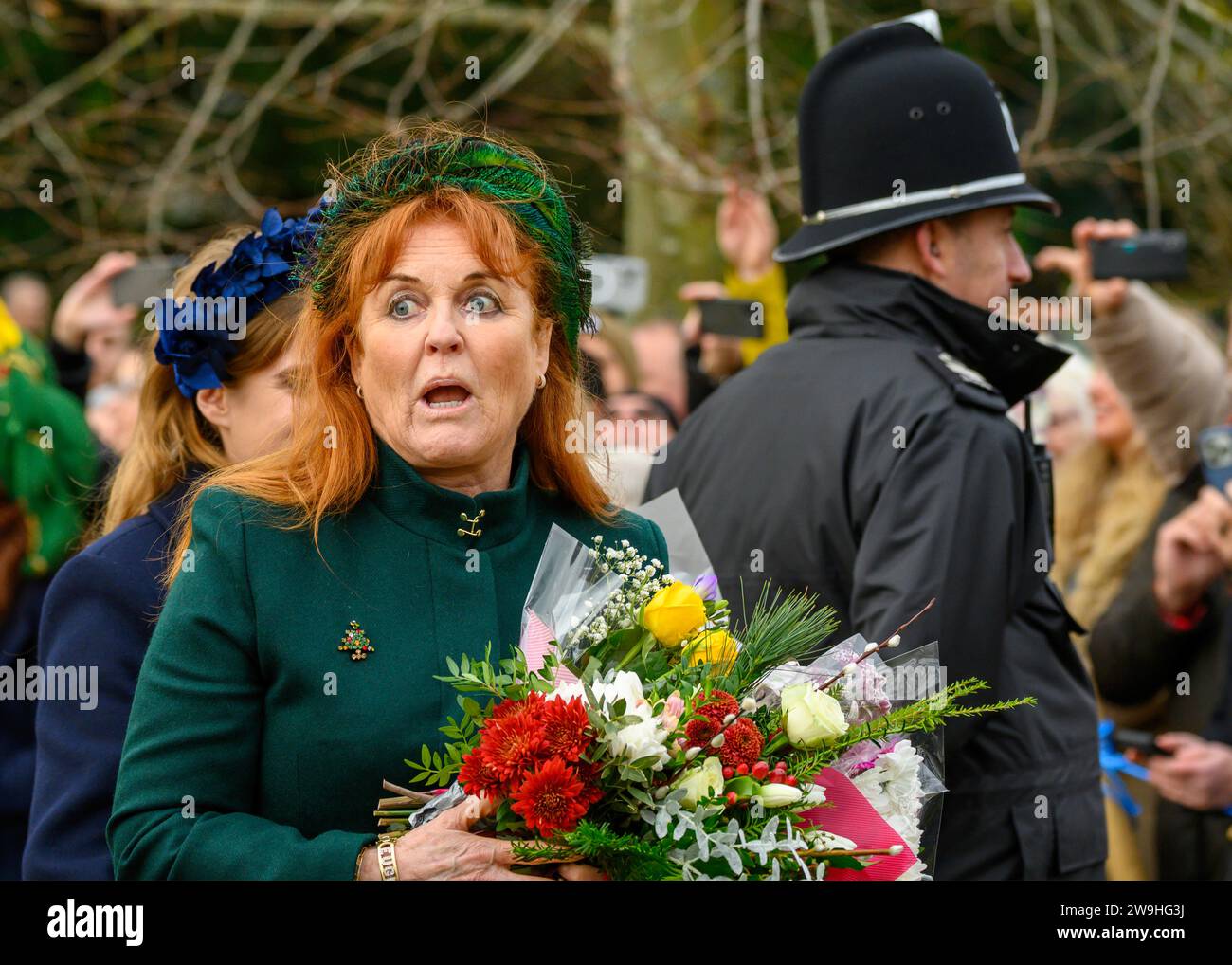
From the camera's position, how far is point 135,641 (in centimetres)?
274

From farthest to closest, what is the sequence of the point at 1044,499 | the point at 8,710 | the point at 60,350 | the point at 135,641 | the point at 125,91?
the point at 125,91
the point at 60,350
the point at 8,710
the point at 1044,499
the point at 135,641

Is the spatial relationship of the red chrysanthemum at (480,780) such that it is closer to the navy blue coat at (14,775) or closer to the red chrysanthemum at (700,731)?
the red chrysanthemum at (700,731)

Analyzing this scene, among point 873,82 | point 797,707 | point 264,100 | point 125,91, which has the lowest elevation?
point 797,707

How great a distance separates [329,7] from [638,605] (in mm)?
6620

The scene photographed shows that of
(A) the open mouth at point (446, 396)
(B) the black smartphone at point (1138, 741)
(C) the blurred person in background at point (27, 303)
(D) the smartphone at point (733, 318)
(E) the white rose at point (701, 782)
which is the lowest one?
(B) the black smartphone at point (1138, 741)

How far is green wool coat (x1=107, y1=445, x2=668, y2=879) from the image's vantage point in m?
2.08

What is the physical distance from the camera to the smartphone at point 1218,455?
4500mm

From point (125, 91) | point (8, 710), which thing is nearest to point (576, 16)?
point (125, 91)

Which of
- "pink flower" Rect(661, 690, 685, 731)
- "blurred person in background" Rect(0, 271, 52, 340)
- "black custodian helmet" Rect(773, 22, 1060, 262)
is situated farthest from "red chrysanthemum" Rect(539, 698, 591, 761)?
"blurred person in background" Rect(0, 271, 52, 340)

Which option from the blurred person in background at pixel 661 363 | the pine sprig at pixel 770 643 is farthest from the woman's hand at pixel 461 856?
the blurred person in background at pixel 661 363

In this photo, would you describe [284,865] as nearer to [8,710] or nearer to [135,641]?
[135,641]

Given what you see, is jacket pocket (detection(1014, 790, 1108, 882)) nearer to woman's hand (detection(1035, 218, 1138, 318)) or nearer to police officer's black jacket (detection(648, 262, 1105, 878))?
police officer's black jacket (detection(648, 262, 1105, 878))

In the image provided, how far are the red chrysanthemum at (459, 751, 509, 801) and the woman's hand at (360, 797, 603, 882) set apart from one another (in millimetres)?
20
